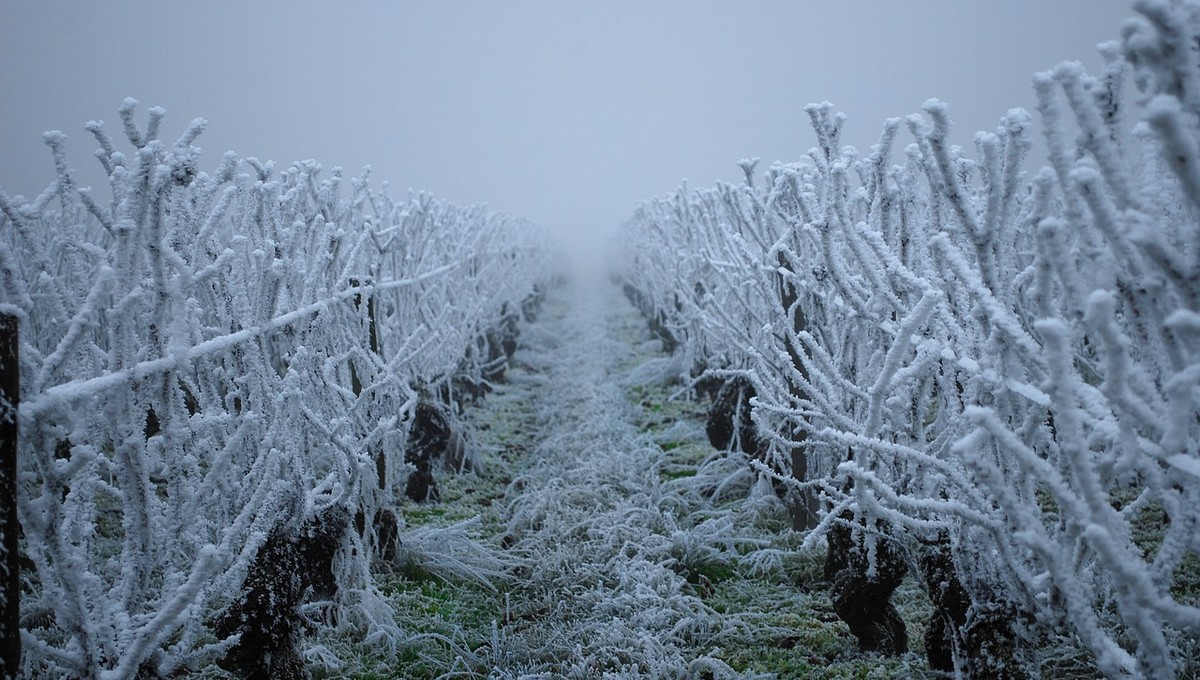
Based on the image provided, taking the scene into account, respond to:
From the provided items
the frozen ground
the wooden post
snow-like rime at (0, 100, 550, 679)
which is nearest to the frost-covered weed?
the frozen ground

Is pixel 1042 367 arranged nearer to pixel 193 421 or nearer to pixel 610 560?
pixel 193 421

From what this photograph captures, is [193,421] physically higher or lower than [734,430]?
higher

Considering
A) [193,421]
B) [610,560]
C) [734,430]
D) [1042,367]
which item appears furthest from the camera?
[734,430]

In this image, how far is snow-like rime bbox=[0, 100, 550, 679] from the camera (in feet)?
5.26

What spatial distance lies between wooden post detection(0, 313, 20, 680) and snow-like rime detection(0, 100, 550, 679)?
0.24ft

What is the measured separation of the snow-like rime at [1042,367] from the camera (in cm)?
113

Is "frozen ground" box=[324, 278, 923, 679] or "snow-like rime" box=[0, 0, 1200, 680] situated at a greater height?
"snow-like rime" box=[0, 0, 1200, 680]

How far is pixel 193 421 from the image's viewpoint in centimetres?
211

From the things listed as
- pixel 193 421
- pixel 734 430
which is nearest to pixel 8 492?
pixel 193 421

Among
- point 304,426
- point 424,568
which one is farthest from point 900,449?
point 424,568

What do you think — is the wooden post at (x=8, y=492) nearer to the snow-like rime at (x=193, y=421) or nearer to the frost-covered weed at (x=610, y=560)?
the snow-like rime at (x=193, y=421)

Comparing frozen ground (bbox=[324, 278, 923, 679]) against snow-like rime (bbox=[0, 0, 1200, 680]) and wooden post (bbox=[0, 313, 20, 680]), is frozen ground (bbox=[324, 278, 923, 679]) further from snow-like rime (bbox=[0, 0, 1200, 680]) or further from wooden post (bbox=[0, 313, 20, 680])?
wooden post (bbox=[0, 313, 20, 680])

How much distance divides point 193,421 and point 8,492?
2.65 ft

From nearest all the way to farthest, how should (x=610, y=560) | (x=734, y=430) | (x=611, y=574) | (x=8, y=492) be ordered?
1. (x=8, y=492)
2. (x=611, y=574)
3. (x=610, y=560)
4. (x=734, y=430)
